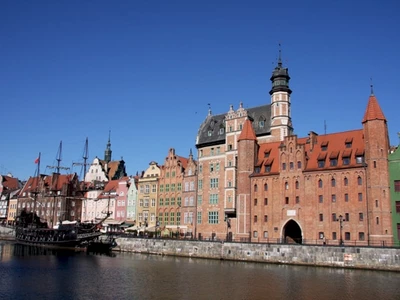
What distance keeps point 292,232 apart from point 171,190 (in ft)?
97.8

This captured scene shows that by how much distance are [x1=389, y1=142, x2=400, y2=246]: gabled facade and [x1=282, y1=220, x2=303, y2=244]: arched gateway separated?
48.6 feet

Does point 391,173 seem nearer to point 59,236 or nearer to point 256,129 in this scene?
point 256,129

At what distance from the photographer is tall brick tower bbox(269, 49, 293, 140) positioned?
72.8m

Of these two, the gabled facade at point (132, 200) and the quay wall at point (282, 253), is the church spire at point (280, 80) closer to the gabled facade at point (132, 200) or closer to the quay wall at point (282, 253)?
the quay wall at point (282, 253)

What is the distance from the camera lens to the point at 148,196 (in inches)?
3674

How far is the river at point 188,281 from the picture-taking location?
35.1 m

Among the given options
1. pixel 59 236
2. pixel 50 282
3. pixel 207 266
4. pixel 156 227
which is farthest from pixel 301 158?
pixel 59 236

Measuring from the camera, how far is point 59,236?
8825cm

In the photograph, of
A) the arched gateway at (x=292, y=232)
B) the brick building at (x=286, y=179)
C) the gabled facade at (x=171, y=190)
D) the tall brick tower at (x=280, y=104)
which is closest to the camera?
the brick building at (x=286, y=179)

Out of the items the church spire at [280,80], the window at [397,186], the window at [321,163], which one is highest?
the church spire at [280,80]

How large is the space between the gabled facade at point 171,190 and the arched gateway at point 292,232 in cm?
2509

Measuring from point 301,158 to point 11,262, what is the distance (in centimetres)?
4402

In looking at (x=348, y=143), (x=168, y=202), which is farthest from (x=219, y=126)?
(x=348, y=143)

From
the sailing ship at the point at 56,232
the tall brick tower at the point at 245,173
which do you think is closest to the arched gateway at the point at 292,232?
the tall brick tower at the point at 245,173
